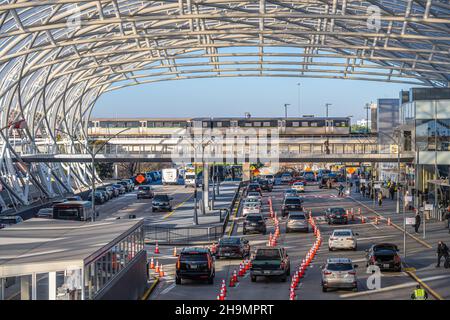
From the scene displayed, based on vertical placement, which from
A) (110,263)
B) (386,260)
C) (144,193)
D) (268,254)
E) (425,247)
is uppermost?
(110,263)

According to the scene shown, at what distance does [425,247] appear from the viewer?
41.3 metres

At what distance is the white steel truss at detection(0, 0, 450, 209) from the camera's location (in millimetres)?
51750

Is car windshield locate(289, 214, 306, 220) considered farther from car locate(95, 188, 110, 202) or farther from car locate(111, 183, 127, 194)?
car locate(111, 183, 127, 194)

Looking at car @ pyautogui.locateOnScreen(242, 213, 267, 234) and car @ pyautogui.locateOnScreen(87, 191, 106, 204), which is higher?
car @ pyautogui.locateOnScreen(87, 191, 106, 204)

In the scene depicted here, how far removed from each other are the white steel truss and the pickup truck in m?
20.1

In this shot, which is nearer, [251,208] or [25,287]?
[25,287]

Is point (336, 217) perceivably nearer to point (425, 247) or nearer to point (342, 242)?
point (425, 247)

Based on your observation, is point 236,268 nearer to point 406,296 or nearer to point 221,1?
point 406,296

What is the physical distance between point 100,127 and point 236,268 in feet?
374

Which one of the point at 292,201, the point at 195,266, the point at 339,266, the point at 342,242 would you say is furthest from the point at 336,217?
the point at 339,266

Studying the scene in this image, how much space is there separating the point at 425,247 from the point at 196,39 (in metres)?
38.4

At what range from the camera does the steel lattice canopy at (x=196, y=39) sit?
169 ft

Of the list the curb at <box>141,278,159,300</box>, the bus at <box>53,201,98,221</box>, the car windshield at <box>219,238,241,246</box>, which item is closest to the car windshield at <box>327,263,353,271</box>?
the curb at <box>141,278,159,300</box>
